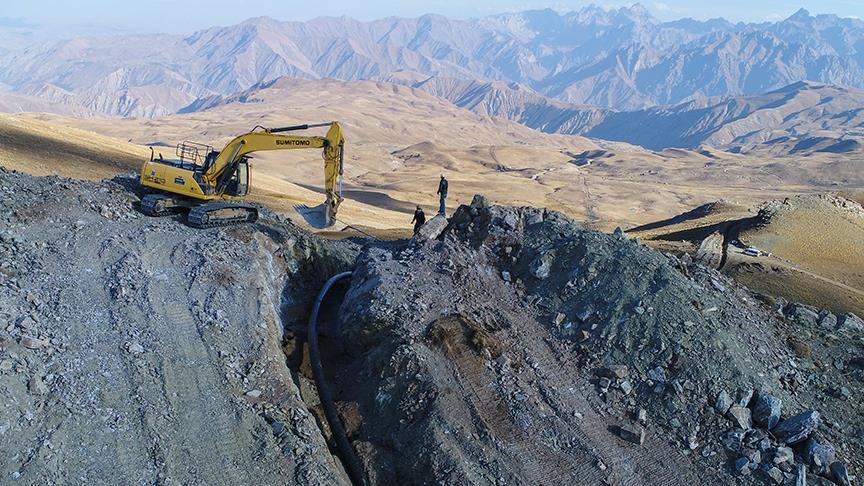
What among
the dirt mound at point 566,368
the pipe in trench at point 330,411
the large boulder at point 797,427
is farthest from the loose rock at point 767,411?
the pipe in trench at point 330,411

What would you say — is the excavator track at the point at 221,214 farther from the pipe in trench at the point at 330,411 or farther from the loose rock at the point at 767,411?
the loose rock at the point at 767,411

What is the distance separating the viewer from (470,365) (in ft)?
52.9

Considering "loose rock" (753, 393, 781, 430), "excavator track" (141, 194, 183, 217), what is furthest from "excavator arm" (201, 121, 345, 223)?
"loose rock" (753, 393, 781, 430)

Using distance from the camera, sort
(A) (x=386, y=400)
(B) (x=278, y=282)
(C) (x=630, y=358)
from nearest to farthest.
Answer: (A) (x=386, y=400) → (C) (x=630, y=358) → (B) (x=278, y=282)

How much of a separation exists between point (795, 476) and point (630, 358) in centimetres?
457

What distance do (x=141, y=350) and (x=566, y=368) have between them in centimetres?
1081

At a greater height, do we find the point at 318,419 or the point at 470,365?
the point at 470,365

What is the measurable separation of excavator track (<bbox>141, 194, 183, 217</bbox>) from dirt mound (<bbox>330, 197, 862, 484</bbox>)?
840cm

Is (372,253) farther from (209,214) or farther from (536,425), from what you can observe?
(536,425)

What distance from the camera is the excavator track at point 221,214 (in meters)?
22.7

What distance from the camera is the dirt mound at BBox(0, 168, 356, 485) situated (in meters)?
12.4

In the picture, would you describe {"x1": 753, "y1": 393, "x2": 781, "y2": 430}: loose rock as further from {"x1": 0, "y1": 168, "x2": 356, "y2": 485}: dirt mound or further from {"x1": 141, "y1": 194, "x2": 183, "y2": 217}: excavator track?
{"x1": 141, "y1": 194, "x2": 183, "y2": 217}: excavator track

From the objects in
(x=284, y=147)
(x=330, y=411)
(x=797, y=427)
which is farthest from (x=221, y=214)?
(x=797, y=427)

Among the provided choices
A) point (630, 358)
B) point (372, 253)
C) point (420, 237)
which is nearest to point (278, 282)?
point (372, 253)
